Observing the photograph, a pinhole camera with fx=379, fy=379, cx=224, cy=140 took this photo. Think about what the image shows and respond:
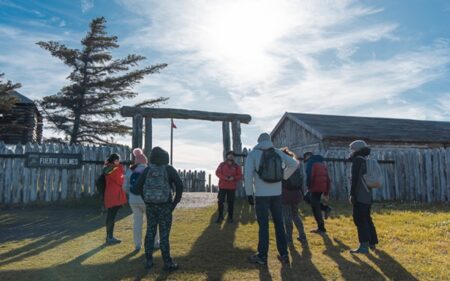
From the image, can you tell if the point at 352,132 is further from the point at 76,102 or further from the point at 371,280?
the point at 76,102

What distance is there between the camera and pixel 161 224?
5.30 meters

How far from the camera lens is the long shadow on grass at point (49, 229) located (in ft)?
22.1

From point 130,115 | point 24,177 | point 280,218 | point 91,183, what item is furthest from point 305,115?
point 280,218

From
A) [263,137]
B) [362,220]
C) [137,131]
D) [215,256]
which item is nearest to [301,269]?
[215,256]

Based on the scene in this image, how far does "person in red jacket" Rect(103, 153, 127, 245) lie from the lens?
23.7ft

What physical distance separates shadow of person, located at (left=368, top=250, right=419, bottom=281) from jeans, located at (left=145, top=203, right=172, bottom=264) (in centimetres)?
301

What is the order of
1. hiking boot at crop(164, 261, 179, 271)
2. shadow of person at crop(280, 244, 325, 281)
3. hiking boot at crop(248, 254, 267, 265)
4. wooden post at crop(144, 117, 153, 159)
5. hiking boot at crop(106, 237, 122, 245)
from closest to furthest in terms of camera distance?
shadow of person at crop(280, 244, 325, 281), hiking boot at crop(164, 261, 179, 271), hiking boot at crop(248, 254, 267, 265), hiking boot at crop(106, 237, 122, 245), wooden post at crop(144, 117, 153, 159)

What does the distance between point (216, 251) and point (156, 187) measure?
1888 mm

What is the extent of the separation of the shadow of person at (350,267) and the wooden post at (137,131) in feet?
26.3

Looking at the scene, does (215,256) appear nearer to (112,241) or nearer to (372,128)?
(112,241)

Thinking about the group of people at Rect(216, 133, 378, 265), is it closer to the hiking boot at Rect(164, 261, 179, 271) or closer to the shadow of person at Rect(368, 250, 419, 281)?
the shadow of person at Rect(368, 250, 419, 281)

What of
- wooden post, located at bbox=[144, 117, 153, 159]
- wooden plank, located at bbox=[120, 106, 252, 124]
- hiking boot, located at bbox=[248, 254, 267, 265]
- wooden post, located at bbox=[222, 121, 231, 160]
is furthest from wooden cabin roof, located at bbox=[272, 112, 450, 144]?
hiking boot, located at bbox=[248, 254, 267, 265]

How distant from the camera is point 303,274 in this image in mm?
5109

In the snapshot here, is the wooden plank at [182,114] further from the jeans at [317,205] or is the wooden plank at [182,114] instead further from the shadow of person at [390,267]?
the shadow of person at [390,267]
